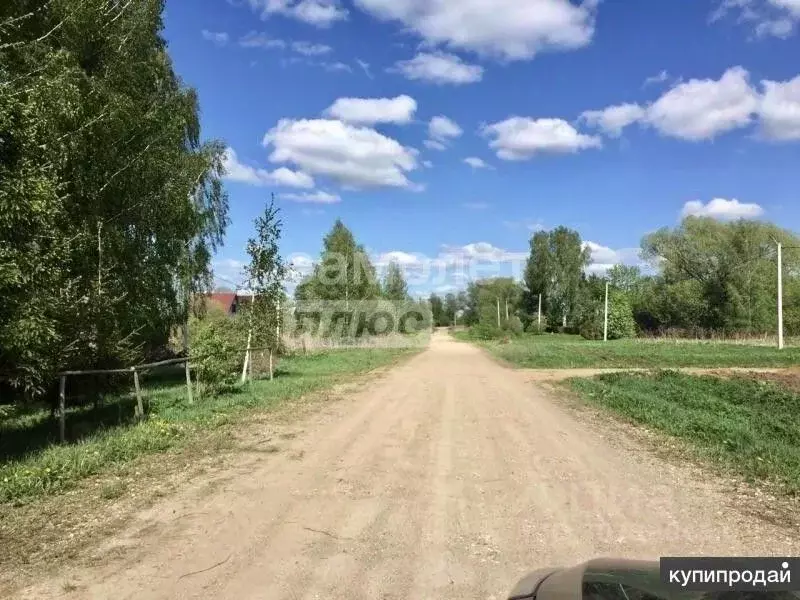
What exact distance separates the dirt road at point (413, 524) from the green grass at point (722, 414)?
0.95m

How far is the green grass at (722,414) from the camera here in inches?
305

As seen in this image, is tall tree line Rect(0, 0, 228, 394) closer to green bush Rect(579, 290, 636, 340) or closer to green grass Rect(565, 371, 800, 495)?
green grass Rect(565, 371, 800, 495)

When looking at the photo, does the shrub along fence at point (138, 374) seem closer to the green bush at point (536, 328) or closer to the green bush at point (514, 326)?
the green bush at point (514, 326)

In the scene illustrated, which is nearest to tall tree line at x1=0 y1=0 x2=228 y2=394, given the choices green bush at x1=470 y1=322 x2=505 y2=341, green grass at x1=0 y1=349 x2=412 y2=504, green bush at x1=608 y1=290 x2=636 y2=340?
green grass at x1=0 y1=349 x2=412 y2=504

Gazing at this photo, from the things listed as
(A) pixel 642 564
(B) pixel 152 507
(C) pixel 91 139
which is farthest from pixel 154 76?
(A) pixel 642 564

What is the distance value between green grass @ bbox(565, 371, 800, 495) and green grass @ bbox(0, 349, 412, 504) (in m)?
7.72

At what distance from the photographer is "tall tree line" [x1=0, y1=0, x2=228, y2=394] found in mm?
8109

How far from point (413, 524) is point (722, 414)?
9.62m

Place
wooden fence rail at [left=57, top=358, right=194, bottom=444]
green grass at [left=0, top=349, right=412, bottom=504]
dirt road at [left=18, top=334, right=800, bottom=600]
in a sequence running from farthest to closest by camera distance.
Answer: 1. wooden fence rail at [left=57, top=358, right=194, bottom=444]
2. green grass at [left=0, top=349, right=412, bottom=504]
3. dirt road at [left=18, top=334, right=800, bottom=600]

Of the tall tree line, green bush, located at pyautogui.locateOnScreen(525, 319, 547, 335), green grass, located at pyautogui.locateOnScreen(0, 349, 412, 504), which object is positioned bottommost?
green grass, located at pyautogui.locateOnScreen(0, 349, 412, 504)

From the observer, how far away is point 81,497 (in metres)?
6.46

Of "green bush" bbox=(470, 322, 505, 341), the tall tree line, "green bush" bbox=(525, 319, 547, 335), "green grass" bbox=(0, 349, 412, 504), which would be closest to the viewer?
"green grass" bbox=(0, 349, 412, 504)

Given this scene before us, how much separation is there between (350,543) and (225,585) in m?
1.14

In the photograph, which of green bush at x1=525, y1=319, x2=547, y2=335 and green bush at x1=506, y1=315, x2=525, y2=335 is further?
green bush at x1=525, y1=319, x2=547, y2=335
